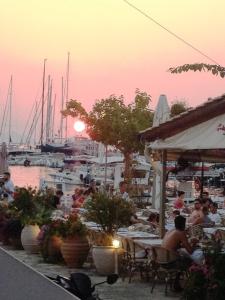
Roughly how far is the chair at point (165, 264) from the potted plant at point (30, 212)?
4617mm

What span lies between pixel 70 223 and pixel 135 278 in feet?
6.03

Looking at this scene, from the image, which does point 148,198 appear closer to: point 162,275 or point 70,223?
point 70,223

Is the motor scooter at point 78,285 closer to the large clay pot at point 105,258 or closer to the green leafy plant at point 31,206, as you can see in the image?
the large clay pot at point 105,258

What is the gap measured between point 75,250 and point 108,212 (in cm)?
100

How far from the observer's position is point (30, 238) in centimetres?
1439

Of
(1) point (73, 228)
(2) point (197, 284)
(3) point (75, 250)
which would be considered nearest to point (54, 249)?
(3) point (75, 250)

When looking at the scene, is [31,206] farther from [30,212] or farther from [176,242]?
[176,242]

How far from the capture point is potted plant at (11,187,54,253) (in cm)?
1444

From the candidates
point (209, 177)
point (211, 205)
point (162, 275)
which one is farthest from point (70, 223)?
point (209, 177)

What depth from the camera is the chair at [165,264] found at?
976 centimetres

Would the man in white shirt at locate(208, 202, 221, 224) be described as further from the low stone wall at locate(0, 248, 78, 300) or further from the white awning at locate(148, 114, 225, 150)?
the low stone wall at locate(0, 248, 78, 300)

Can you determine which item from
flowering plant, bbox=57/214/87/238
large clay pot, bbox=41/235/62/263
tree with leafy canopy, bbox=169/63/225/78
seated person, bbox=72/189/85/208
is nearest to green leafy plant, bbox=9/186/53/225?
large clay pot, bbox=41/235/62/263

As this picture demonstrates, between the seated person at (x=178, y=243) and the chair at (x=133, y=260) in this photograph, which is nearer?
the seated person at (x=178, y=243)

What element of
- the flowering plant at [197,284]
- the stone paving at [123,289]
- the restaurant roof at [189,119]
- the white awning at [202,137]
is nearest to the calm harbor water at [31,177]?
the stone paving at [123,289]
